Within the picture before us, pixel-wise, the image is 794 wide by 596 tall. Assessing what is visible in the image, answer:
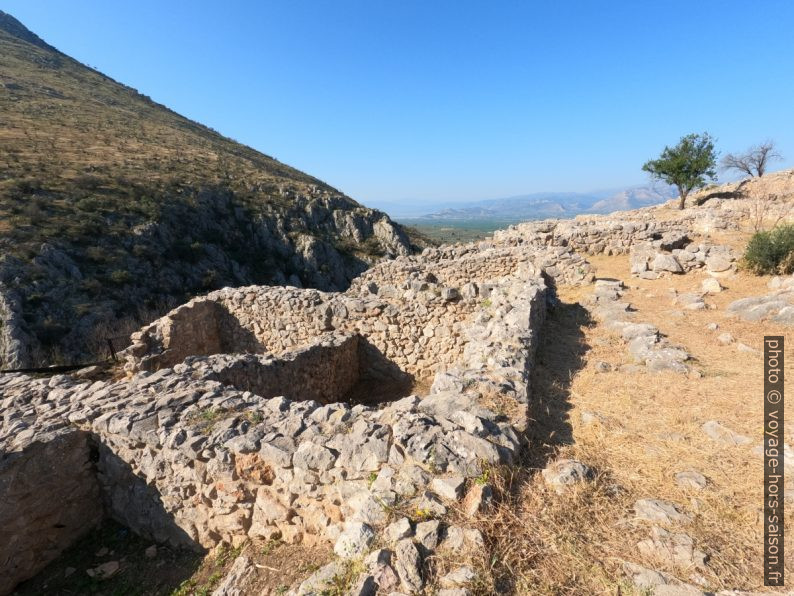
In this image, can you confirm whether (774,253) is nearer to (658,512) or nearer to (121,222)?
(658,512)

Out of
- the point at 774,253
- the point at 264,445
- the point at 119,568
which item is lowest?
the point at 119,568

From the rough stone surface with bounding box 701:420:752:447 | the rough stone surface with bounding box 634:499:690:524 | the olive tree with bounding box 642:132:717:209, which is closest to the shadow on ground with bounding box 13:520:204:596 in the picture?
the rough stone surface with bounding box 634:499:690:524

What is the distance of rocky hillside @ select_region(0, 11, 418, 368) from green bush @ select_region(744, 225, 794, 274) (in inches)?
855

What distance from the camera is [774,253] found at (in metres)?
9.89

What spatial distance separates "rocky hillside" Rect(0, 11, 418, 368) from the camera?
60.8 ft

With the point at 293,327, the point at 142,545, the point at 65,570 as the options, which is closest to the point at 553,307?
the point at 293,327

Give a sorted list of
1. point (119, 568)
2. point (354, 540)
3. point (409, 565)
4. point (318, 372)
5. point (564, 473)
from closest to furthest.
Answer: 1. point (409, 565)
2. point (354, 540)
3. point (564, 473)
4. point (119, 568)
5. point (318, 372)

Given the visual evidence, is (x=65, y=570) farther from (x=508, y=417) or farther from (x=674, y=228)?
(x=674, y=228)

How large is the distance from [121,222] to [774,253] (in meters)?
33.7

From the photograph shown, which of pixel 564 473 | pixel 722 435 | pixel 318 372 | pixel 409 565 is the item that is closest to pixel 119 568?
pixel 409 565

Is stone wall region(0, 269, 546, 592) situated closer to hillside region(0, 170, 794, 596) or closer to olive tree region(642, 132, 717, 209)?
hillside region(0, 170, 794, 596)

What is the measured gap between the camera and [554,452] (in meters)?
4.30

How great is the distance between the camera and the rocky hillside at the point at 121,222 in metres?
18.5

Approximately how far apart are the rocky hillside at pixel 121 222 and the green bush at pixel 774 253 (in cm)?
2173
